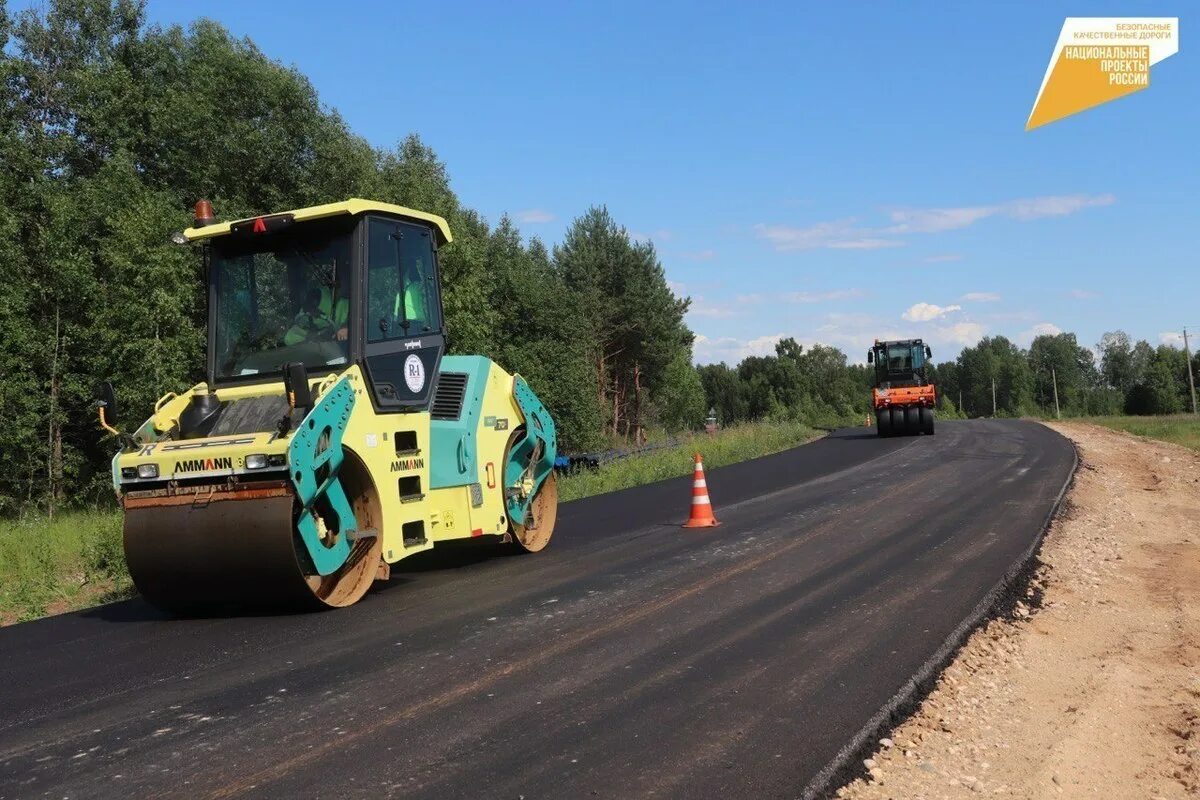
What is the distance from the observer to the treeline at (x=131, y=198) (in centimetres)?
2242

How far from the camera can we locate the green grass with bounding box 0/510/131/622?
877cm

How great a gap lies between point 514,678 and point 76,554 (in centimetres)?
1035

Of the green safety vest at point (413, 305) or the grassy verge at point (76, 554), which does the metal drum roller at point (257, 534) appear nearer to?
the green safety vest at point (413, 305)

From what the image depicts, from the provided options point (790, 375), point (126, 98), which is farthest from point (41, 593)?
point (790, 375)

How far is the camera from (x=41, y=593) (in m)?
9.32

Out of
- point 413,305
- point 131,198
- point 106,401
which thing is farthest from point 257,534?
point 131,198

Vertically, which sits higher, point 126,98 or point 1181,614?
point 126,98

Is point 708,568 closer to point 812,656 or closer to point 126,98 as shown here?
point 812,656

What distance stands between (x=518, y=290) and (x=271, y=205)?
48.8ft

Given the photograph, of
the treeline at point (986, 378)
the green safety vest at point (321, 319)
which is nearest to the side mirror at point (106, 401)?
the green safety vest at point (321, 319)

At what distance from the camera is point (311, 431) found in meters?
6.01

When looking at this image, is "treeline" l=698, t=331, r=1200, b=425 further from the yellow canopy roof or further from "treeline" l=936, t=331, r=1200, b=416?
the yellow canopy roof

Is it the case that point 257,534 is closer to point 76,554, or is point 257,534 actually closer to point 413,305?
point 413,305

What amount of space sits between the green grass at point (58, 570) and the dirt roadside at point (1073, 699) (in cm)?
678
